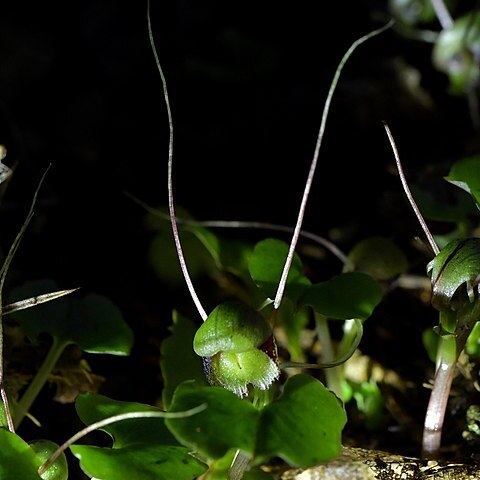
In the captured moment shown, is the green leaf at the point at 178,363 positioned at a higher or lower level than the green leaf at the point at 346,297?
lower

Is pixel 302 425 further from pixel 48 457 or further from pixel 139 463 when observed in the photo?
pixel 48 457

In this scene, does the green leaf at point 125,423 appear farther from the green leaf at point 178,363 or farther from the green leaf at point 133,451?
the green leaf at point 178,363

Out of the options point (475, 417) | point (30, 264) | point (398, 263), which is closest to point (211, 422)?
point (475, 417)

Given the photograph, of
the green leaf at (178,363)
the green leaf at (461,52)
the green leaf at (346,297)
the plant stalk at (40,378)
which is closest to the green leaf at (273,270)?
the green leaf at (346,297)

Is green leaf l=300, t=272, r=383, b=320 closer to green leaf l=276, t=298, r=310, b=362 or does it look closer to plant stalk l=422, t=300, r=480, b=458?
plant stalk l=422, t=300, r=480, b=458

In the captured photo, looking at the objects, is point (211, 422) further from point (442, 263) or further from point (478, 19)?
point (478, 19)

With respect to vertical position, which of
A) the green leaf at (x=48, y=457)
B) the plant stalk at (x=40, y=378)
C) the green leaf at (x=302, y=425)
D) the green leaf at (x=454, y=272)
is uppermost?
the green leaf at (x=454, y=272)

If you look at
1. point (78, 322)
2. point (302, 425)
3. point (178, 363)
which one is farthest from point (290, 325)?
point (302, 425)
